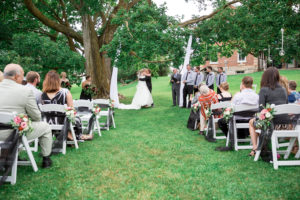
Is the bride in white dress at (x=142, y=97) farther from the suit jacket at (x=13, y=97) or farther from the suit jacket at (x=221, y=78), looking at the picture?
the suit jacket at (x=13, y=97)

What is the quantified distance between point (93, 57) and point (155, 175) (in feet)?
41.5

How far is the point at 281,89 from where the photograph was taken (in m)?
5.33

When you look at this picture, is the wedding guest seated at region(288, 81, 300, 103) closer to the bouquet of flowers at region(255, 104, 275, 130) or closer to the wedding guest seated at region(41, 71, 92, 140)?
the bouquet of flowers at region(255, 104, 275, 130)

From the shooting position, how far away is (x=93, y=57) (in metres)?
16.2

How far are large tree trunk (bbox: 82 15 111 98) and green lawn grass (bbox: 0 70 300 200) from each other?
10286mm

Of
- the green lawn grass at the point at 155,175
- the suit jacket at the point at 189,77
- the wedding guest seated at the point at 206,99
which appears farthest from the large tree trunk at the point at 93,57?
the green lawn grass at the point at 155,175

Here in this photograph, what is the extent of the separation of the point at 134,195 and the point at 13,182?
1953 mm

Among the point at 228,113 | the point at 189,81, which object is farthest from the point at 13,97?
the point at 189,81

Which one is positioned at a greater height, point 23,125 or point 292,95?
point 292,95

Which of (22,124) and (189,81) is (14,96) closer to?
(22,124)

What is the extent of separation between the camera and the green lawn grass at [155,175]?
153 inches

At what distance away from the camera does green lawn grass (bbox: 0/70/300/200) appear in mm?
3891

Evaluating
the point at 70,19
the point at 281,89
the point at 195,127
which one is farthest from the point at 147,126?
the point at 70,19

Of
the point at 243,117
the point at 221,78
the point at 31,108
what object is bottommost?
the point at 243,117
